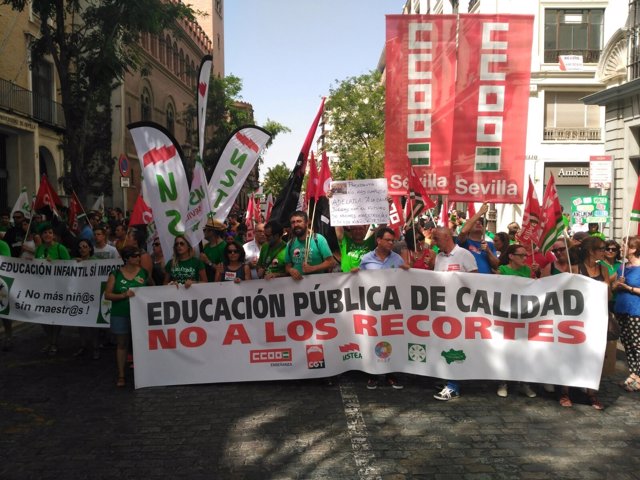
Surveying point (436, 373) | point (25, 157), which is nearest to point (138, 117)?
point (25, 157)

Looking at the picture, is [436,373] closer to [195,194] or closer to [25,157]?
[195,194]

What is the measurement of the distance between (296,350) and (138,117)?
110 feet

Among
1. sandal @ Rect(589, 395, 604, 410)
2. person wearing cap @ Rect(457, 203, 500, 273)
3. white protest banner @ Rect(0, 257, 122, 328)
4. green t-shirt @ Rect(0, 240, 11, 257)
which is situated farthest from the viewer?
green t-shirt @ Rect(0, 240, 11, 257)

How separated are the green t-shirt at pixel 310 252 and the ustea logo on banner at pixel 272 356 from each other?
0.94 metres

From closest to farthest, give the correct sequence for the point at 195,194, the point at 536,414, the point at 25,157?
1. the point at 536,414
2. the point at 195,194
3. the point at 25,157

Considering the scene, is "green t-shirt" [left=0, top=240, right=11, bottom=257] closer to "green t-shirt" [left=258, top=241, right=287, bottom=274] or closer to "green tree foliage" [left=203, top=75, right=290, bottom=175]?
"green t-shirt" [left=258, top=241, right=287, bottom=274]

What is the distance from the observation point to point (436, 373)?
259 inches

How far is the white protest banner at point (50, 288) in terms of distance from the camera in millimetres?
8578

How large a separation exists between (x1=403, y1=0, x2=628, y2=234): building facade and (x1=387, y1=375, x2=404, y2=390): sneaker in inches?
969

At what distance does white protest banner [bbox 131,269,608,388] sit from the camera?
6.36m

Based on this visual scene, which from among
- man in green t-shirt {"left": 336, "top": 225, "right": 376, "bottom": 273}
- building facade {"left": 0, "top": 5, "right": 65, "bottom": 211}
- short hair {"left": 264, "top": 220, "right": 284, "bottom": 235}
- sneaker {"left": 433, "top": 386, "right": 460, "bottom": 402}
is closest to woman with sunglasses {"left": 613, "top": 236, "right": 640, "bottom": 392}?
sneaker {"left": 433, "top": 386, "right": 460, "bottom": 402}

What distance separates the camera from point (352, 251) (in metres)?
7.38

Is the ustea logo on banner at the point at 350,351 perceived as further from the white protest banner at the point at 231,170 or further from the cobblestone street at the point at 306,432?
the white protest banner at the point at 231,170

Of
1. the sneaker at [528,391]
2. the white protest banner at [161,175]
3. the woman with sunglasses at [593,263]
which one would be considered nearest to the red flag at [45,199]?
the white protest banner at [161,175]
